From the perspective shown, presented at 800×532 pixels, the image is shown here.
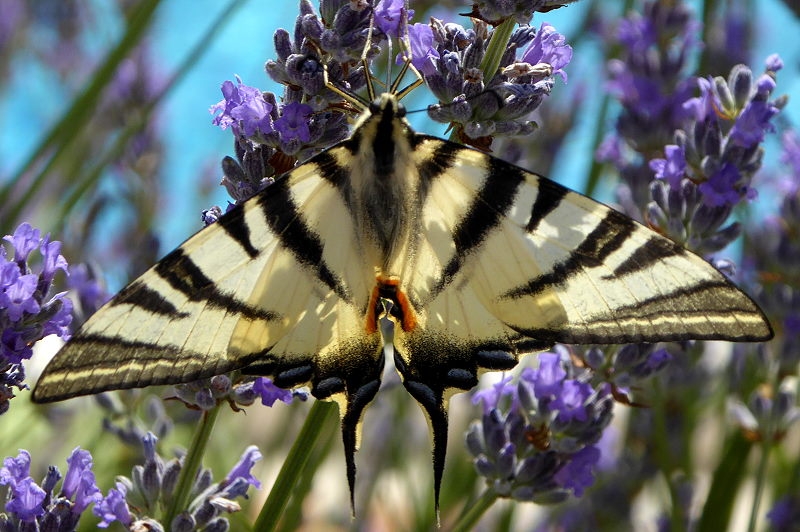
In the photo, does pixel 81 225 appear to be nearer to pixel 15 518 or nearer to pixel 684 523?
pixel 15 518

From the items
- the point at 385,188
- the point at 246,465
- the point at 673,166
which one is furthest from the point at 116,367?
the point at 673,166

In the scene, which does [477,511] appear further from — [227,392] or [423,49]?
[423,49]

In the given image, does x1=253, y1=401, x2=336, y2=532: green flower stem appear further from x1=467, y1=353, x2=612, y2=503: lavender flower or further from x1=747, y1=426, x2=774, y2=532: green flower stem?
x1=747, y1=426, x2=774, y2=532: green flower stem

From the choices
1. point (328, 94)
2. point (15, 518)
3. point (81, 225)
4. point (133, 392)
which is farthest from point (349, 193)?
point (81, 225)

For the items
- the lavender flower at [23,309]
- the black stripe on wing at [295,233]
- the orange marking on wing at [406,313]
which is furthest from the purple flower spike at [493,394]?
the lavender flower at [23,309]

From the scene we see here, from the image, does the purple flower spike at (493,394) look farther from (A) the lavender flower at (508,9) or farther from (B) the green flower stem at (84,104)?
(B) the green flower stem at (84,104)
